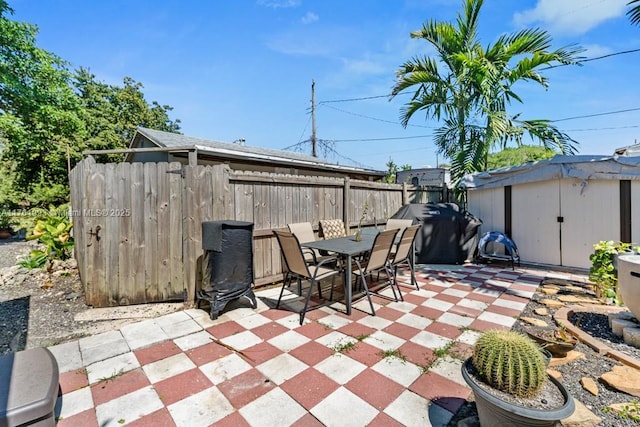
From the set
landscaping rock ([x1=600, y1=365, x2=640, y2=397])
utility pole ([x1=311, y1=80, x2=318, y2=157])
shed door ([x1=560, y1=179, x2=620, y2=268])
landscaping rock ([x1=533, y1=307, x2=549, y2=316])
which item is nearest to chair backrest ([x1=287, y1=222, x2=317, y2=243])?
landscaping rock ([x1=533, y1=307, x2=549, y2=316])

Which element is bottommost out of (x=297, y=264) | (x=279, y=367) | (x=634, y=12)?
(x=279, y=367)

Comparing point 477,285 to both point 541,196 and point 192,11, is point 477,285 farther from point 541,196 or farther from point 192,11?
point 192,11

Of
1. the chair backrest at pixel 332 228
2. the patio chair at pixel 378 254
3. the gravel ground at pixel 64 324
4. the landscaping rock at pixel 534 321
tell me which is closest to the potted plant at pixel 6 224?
the gravel ground at pixel 64 324

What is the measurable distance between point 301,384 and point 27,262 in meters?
6.30

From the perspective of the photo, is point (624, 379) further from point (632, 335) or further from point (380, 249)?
point (380, 249)

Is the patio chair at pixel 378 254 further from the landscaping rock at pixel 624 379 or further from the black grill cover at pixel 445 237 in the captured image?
the black grill cover at pixel 445 237

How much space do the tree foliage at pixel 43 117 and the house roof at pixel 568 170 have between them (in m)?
10.7

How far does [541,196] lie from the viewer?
5852 mm

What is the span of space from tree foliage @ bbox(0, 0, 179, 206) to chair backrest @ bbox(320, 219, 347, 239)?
6.97 m

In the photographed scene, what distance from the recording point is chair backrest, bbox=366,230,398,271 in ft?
11.4

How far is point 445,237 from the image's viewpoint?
239 inches

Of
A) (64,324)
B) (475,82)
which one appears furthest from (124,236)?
(475,82)

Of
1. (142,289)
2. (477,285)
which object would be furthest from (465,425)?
(142,289)

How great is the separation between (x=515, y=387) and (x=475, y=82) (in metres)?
6.71
